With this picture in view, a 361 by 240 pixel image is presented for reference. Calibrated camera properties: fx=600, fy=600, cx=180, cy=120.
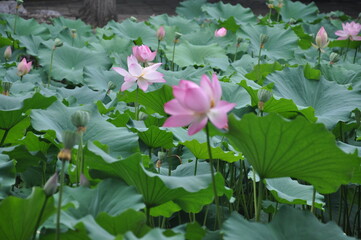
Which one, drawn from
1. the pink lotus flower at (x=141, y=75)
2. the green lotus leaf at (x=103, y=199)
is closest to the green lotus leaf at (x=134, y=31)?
the pink lotus flower at (x=141, y=75)

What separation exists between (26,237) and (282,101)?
740 mm

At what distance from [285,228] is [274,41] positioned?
1.98 m

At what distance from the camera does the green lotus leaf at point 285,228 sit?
94 centimetres


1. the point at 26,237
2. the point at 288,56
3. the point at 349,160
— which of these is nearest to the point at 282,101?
the point at 349,160

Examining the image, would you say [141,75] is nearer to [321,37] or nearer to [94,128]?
[94,128]

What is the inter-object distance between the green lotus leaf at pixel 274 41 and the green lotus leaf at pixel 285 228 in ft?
5.81

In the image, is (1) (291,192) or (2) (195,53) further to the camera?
(2) (195,53)

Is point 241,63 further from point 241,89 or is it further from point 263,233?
point 263,233

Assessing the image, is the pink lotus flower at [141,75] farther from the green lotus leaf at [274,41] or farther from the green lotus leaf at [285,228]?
the green lotus leaf at [274,41]

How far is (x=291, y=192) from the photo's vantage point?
1.40 metres

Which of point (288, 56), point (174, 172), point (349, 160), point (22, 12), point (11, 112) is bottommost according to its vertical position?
point (22, 12)

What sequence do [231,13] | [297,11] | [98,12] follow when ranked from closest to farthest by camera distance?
[231,13] < [297,11] < [98,12]

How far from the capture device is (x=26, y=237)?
920 millimetres

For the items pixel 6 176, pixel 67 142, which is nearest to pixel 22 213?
pixel 67 142
